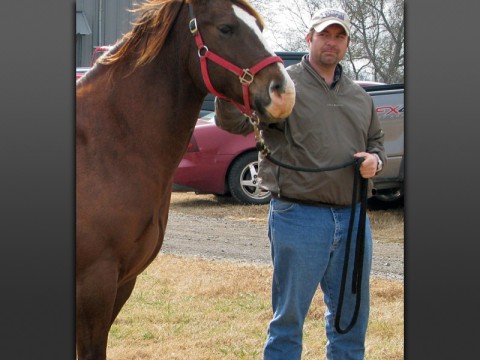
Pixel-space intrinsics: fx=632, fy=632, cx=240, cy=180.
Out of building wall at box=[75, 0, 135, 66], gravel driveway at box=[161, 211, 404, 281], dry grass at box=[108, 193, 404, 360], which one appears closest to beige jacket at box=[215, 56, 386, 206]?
dry grass at box=[108, 193, 404, 360]

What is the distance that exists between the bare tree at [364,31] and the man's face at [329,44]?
21cm

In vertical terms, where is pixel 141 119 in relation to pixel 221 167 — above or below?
above

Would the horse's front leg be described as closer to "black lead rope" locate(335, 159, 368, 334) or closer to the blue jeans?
the blue jeans

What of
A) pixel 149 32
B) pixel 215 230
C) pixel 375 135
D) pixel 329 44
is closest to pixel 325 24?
pixel 329 44

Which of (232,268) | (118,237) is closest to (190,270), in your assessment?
(232,268)

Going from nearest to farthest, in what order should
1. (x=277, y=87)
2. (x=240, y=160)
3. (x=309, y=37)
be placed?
(x=277, y=87) < (x=309, y=37) < (x=240, y=160)

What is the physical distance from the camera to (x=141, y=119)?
210cm

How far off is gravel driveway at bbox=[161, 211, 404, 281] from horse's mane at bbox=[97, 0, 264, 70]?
0.87 m

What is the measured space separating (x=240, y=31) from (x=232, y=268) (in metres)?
1.31

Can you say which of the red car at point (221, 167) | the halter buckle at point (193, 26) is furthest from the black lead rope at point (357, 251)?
the halter buckle at point (193, 26)

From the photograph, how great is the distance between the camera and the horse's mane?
206cm

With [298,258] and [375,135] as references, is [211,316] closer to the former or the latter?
[298,258]

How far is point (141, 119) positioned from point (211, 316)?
1126 millimetres

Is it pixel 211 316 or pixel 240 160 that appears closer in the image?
pixel 240 160
